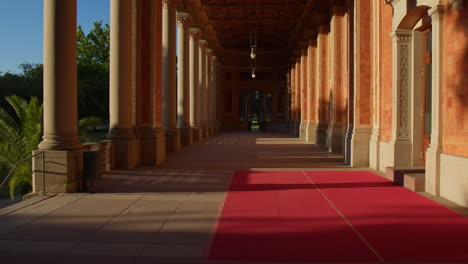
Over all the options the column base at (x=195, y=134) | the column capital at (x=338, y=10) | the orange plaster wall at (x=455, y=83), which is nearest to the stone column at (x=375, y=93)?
the orange plaster wall at (x=455, y=83)

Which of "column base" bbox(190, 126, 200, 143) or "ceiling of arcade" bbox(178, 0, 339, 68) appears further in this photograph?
"column base" bbox(190, 126, 200, 143)

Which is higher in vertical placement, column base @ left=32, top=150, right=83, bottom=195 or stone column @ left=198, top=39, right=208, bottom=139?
stone column @ left=198, top=39, right=208, bottom=139

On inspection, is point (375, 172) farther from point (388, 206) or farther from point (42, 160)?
point (42, 160)

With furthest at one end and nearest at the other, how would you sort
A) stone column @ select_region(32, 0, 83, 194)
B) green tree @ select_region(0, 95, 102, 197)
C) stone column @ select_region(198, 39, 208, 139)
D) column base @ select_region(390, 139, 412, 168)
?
stone column @ select_region(198, 39, 208, 139)
column base @ select_region(390, 139, 412, 168)
green tree @ select_region(0, 95, 102, 197)
stone column @ select_region(32, 0, 83, 194)

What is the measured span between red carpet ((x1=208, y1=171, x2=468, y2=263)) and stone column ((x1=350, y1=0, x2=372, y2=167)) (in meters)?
4.47

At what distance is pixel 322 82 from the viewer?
2430 cm

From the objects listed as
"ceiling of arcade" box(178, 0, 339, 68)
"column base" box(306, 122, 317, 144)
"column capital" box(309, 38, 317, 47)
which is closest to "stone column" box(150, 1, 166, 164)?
"ceiling of arcade" box(178, 0, 339, 68)

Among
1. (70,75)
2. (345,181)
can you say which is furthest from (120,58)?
(345,181)

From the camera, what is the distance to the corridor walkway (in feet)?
17.1

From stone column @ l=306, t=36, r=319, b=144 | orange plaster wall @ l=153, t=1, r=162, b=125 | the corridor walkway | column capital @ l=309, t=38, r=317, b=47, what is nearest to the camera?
the corridor walkway

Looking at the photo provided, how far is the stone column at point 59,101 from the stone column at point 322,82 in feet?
54.0

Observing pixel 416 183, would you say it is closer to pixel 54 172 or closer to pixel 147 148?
pixel 54 172

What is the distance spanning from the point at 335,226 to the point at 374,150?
25.4ft

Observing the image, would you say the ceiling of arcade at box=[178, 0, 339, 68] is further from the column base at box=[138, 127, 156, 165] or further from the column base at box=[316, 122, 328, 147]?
the column base at box=[138, 127, 156, 165]
